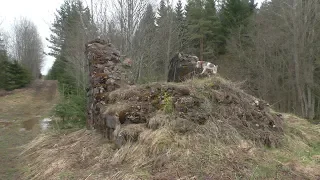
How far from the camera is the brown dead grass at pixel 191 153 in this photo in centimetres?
412

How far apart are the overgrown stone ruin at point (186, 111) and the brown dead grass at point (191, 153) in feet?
0.07

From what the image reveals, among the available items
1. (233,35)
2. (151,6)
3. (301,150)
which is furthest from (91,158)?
(233,35)

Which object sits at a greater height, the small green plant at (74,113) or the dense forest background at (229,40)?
the dense forest background at (229,40)

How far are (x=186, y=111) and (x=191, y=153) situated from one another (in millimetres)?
1209

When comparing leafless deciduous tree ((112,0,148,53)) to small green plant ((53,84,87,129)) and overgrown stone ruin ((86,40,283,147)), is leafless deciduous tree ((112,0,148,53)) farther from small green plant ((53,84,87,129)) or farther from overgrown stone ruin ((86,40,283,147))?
overgrown stone ruin ((86,40,283,147))

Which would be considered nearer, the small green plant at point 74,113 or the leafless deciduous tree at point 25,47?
the small green plant at point 74,113

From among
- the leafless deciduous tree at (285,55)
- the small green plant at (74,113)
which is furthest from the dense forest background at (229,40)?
the small green plant at (74,113)

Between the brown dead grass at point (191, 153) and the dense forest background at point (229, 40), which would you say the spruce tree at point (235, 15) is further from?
the brown dead grass at point (191, 153)

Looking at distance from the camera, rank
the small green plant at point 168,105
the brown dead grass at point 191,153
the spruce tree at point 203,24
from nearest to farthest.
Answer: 1. the brown dead grass at point 191,153
2. the small green plant at point 168,105
3. the spruce tree at point 203,24

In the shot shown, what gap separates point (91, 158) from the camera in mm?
5348

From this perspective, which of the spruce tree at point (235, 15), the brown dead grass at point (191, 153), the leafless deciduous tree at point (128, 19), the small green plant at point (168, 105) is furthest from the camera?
the spruce tree at point (235, 15)

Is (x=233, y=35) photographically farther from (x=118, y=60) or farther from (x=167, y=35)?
(x=118, y=60)

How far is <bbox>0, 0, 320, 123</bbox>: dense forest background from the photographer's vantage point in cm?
1502

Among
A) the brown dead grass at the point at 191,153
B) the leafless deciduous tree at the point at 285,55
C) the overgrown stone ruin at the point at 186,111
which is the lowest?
the brown dead grass at the point at 191,153
